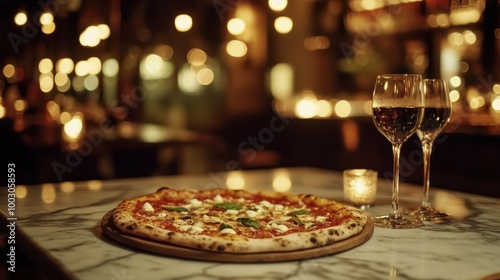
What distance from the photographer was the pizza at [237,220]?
122cm

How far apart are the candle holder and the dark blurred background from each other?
219cm

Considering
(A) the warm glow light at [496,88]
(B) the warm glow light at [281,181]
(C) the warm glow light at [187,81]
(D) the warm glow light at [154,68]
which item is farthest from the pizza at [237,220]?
(D) the warm glow light at [154,68]

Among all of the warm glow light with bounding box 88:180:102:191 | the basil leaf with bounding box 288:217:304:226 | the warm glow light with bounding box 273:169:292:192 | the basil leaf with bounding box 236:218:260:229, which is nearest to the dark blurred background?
the warm glow light with bounding box 273:169:292:192

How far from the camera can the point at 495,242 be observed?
1.42m

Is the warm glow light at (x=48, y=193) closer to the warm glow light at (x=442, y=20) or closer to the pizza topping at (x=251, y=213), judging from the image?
the pizza topping at (x=251, y=213)

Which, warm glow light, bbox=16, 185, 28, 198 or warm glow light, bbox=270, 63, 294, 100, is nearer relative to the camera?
warm glow light, bbox=16, 185, 28, 198

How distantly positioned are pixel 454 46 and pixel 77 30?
7.16 m

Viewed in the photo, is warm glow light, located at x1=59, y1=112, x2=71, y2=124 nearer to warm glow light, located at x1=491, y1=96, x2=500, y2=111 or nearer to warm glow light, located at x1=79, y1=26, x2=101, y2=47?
warm glow light, located at x1=79, y1=26, x2=101, y2=47

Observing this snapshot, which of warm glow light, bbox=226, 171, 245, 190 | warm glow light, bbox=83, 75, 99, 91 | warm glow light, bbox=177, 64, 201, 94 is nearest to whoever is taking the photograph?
warm glow light, bbox=226, 171, 245, 190

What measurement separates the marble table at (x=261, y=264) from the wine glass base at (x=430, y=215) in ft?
0.13

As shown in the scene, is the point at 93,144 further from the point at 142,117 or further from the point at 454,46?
the point at 142,117

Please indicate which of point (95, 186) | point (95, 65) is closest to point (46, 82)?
point (95, 65)

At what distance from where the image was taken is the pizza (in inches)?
48.0

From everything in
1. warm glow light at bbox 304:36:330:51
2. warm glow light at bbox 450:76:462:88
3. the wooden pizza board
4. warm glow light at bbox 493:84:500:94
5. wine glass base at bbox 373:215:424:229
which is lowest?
wine glass base at bbox 373:215:424:229
